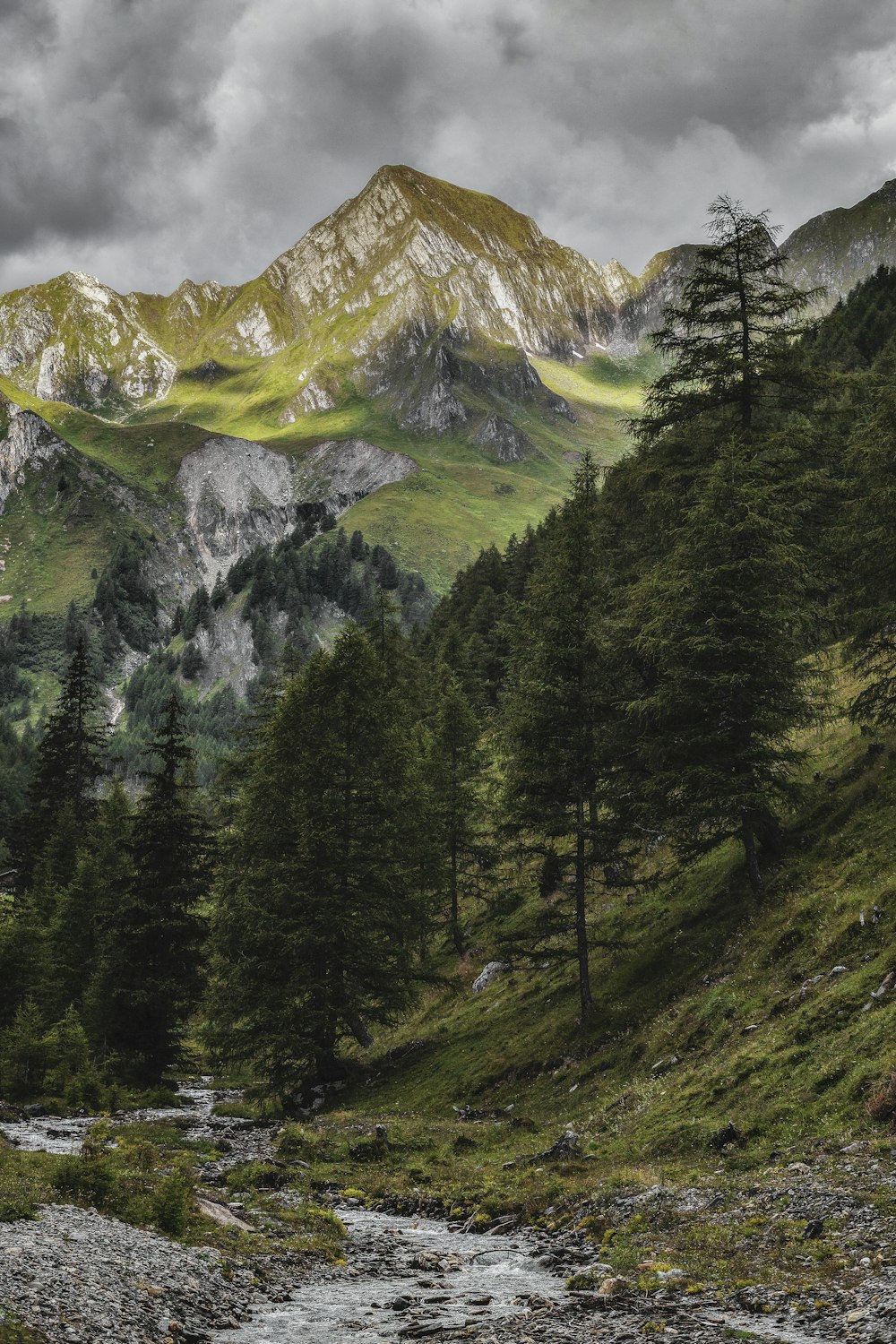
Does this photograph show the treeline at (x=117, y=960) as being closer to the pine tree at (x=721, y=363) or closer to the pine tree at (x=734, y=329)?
the pine tree at (x=721, y=363)

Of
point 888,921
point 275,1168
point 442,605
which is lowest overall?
point 275,1168

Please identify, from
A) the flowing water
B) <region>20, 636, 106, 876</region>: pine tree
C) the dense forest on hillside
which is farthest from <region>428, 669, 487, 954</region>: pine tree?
<region>20, 636, 106, 876</region>: pine tree

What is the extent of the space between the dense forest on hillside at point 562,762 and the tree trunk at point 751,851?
8 cm

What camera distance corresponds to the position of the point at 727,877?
2909cm

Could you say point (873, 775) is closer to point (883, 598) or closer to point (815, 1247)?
point (883, 598)

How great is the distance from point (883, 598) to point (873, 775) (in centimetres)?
522

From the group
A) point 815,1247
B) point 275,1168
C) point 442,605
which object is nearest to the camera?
point 815,1247

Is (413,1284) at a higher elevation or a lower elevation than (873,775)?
lower

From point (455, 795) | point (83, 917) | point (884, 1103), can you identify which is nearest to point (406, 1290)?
point (884, 1103)

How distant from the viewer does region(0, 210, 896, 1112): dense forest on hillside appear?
2586 cm

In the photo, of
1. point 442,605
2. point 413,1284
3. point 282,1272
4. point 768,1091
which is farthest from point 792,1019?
point 442,605

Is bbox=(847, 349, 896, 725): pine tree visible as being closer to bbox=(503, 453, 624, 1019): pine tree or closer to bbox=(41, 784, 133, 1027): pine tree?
bbox=(503, 453, 624, 1019): pine tree

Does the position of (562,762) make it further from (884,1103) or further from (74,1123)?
(74,1123)

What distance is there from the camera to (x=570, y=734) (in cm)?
2861
